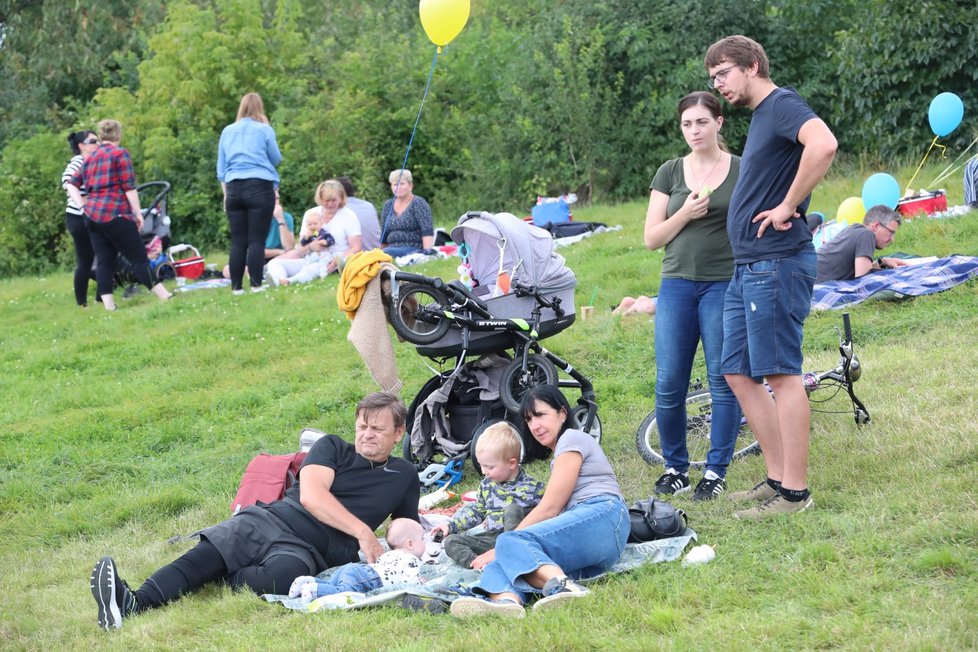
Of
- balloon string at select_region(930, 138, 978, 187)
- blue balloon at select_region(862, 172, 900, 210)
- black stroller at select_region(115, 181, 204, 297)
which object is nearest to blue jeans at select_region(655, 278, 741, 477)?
blue balloon at select_region(862, 172, 900, 210)

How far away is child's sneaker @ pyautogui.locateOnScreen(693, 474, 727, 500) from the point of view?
214 inches

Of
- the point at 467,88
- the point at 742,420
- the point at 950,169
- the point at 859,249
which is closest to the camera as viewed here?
the point at 742,420

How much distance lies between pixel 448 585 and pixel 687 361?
1.68m

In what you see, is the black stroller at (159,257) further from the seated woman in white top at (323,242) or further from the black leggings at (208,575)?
the black leggings at (208,575)

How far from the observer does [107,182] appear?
38.3ft

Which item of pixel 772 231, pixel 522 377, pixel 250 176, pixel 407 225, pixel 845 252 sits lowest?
pixel 522 377

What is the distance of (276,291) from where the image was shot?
12.0 metres

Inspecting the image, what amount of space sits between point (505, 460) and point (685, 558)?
3.09 ft

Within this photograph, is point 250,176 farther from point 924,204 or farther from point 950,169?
point 950,169

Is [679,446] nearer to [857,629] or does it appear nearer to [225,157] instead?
[857,629]

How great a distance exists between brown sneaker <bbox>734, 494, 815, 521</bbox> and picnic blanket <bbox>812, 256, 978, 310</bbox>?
13.2 feet

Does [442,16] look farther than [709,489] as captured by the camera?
Yes

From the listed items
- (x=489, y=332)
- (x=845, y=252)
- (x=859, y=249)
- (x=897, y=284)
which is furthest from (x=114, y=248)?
(x=897, y=284)

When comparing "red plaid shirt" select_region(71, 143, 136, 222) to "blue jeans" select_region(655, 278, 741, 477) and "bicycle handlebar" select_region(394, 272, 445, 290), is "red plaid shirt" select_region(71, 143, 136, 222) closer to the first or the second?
A: "bicycle handlebar" select_region(394, 272, 445, 290)
